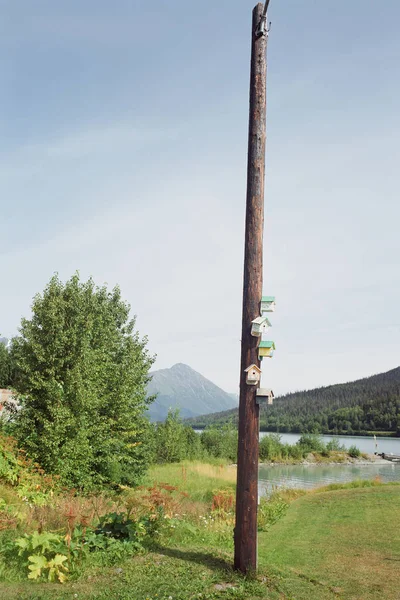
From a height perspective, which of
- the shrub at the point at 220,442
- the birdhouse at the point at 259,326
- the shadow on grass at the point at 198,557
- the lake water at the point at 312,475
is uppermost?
the birdhouse at the point at 259,326

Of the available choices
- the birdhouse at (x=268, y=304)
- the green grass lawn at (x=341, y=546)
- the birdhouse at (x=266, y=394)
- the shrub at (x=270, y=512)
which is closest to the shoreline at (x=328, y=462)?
the shrub at (x=270, y=512)

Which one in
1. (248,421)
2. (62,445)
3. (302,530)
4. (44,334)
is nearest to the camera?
(248,421)

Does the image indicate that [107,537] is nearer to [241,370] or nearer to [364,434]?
[241,370]

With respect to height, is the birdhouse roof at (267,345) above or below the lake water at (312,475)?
above

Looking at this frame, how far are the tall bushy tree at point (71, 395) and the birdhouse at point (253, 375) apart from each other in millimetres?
8980

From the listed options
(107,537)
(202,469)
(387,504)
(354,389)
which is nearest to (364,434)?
(354,389)

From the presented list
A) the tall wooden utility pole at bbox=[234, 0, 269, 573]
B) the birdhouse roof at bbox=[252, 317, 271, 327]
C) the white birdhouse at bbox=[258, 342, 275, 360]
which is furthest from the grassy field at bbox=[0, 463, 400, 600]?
the birdhouse roof at bbox=[252, 317, 271, 327]

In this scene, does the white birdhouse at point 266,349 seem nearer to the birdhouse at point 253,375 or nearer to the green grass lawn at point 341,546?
the birdhouse at point 253,375

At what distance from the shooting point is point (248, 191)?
832 cm

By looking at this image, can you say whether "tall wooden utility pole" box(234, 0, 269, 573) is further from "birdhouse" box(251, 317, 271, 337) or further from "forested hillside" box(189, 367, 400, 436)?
"forested hillside" box(189, 367, 400, 436)

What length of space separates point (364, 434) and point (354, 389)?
49.5m

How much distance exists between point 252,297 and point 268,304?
30 cm

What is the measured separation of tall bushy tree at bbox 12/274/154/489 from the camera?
14953 mm

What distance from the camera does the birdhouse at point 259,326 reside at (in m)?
7.74
